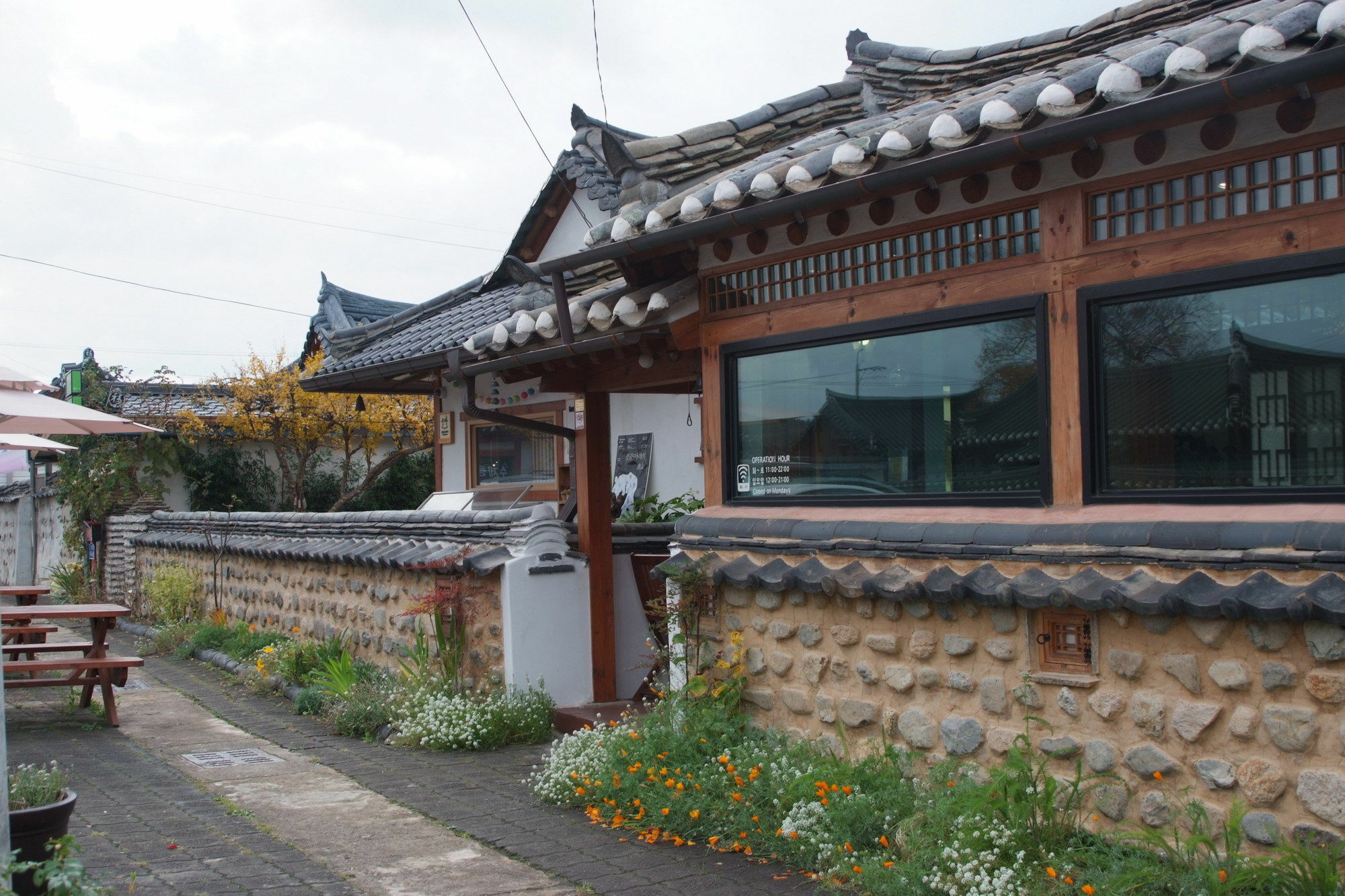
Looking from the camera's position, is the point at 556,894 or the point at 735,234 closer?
the point at 556,894

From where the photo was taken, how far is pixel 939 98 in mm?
7809

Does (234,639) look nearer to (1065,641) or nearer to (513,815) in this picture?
(513,815)

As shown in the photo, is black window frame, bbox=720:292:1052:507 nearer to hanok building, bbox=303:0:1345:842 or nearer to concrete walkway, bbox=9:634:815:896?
hanok building, bbox=303:0:1345:842

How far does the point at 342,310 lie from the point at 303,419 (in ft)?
9.34

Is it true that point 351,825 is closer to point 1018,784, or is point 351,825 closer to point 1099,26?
point 1018,784

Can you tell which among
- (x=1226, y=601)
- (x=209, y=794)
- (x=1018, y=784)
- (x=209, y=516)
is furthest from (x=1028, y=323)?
(x=209, y=516)

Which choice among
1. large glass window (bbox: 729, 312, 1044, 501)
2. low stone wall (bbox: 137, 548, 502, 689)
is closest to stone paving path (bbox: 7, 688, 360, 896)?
low stone wall (bbox: 137, 548, 502, 689)

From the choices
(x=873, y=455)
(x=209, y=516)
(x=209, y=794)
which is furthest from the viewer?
(x=209, y=516)

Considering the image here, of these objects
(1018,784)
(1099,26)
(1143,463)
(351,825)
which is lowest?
(351,825)

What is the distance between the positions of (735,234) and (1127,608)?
3.05 m

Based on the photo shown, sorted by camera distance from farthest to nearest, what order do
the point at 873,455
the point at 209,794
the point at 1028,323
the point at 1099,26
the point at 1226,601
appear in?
the point at 1099,26
the point at 209,794
the point at 873,455
the point at 1028,323
the point at 1226,601

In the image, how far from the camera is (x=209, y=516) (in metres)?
14.6

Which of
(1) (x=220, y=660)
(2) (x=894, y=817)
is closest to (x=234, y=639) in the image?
(1) (x=220, y=660)

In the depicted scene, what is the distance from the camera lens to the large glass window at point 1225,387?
427cm
